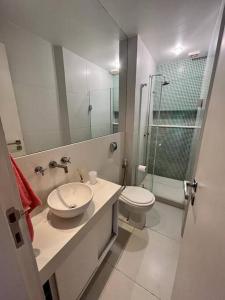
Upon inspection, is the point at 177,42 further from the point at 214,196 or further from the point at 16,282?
the point at 16,282

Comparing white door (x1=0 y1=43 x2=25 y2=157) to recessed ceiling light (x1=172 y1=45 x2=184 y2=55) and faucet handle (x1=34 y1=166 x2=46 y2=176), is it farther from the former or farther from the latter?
recessed ceiling light (x1=172 y1=45 x2=184 y2=55)

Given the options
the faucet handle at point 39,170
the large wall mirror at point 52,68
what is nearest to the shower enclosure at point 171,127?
the large wall mirror at point 52,68

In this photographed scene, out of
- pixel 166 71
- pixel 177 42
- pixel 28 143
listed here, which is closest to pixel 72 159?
pixel 28 143

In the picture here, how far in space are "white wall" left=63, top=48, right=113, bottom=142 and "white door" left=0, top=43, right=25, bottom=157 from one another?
0.50 meters

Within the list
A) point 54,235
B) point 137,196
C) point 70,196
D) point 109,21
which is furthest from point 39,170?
point 109,21

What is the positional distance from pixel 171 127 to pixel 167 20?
65.1 inches

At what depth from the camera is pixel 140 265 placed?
4.46 feet

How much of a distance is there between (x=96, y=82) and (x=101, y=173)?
4.04ft

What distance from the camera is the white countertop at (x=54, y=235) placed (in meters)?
0.69

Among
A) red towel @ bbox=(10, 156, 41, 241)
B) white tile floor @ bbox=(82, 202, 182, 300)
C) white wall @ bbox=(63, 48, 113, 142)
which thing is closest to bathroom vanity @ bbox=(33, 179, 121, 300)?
red towel @ bbox=(10, 156, 41, 241)

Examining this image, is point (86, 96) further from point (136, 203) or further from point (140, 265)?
point (140, 265)

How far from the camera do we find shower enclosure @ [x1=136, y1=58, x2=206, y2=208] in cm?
233

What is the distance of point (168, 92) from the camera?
2543mm

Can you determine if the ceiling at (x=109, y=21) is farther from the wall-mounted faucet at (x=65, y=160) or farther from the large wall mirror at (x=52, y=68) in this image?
the wall-mounted faucet at (x=65, y=160)
